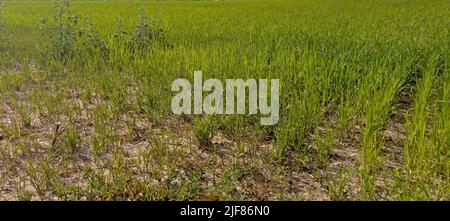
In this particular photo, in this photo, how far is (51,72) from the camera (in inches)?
163

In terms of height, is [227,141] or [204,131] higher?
[204,131]

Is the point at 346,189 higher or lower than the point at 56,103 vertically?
lower

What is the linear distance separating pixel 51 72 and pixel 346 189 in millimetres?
3918

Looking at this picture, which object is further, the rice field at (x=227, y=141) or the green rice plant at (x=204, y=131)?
the green rice plant at (x=204, y=131)

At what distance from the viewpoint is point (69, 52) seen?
466cm

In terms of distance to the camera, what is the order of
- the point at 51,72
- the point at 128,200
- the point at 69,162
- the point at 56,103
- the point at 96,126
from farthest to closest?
1. the point at 51,72
2. the point at 56,103
3. the point at 96,126
4. the point at 69,162
5. the point at 128,200

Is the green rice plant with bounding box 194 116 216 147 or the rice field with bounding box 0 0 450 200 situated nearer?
the rice field with bounding box 0 0 450 200
